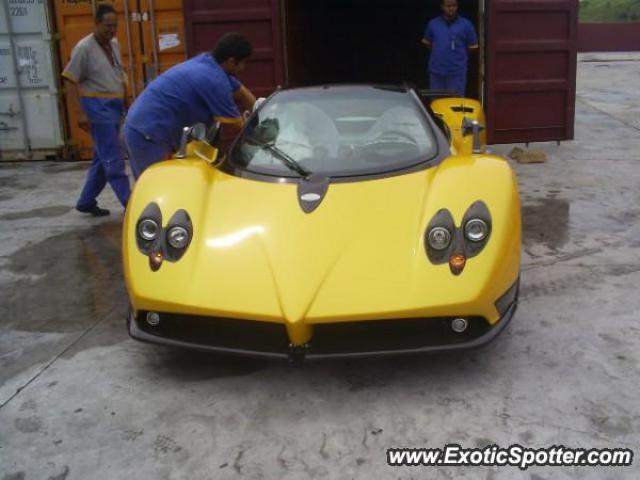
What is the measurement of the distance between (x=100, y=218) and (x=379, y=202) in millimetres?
3593

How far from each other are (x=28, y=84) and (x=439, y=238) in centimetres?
716

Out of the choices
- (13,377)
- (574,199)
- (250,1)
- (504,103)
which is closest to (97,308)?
(13,377)

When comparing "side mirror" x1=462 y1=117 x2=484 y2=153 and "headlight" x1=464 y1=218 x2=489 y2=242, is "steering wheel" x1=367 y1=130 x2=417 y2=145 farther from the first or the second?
"headlight" x1=464 y1=218 x2=489 y2=242

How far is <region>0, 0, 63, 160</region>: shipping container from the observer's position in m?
8.45

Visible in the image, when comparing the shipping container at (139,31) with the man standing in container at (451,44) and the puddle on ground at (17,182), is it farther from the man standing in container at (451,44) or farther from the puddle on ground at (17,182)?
the man standing in container at (451,44)

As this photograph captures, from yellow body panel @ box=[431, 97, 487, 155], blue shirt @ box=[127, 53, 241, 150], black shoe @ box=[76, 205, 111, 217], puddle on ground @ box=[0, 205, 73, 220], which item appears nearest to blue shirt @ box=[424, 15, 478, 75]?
yellow body panel @ box=[431, 97, 487, 155]

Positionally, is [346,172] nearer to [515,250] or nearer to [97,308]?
[515,250]

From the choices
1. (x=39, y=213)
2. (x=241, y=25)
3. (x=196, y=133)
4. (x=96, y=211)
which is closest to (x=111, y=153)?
(x=96, y=211)

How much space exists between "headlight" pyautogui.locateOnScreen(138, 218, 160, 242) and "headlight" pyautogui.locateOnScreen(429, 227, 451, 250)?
1260mm

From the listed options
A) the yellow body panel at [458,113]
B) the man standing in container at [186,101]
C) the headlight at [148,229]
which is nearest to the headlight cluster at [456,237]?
the headlight at [148,229]

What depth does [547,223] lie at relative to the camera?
17.9 ft

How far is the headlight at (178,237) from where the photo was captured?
3227mm

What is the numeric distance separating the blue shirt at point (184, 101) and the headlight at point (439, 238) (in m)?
2.08

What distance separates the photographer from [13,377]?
130 inches
